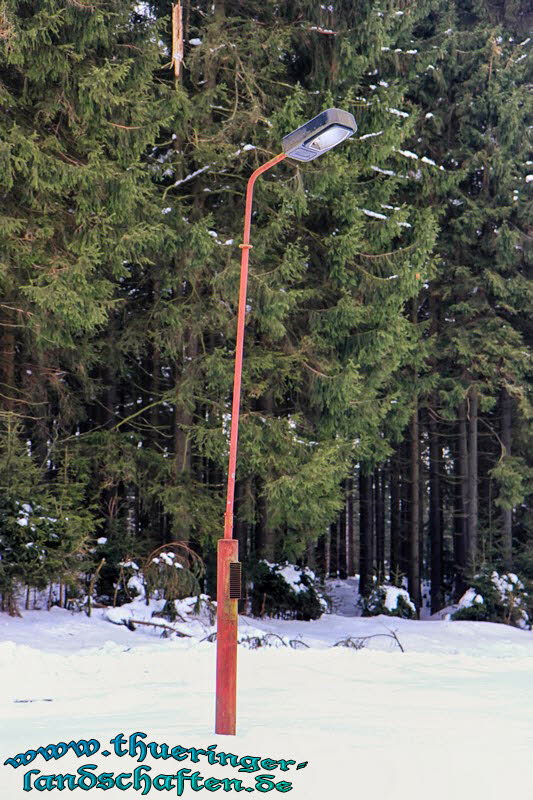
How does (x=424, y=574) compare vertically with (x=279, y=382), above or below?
below

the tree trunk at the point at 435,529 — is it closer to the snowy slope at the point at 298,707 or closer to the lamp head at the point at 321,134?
the snowy slope at the point at 298,707

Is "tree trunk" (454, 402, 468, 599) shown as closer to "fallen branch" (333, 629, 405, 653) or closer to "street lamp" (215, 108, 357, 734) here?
"fallen branch" (333, 629, 405, 653)

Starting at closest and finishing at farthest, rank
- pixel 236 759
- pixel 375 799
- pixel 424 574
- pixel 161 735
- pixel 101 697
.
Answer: pixel 375 799 → pixel 236 759 → pixel 161 735 → pixel 101 697 → pixel 424 574

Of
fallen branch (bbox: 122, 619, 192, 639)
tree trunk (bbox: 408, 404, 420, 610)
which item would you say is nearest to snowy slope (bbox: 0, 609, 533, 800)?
fallen branch (bbox: 122, 619, 192, 639)

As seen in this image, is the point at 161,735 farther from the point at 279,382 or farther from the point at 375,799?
the point at 279,382

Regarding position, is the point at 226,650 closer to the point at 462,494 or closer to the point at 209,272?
the point at 209,272

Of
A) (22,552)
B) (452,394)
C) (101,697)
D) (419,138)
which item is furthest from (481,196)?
(101,697)

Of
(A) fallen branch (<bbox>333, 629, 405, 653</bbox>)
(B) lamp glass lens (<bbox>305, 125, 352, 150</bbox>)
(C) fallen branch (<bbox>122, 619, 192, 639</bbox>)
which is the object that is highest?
(B) lamp glass lens (<bbox>305, 125, 352, 150</bbox>)

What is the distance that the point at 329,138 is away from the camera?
265 inches

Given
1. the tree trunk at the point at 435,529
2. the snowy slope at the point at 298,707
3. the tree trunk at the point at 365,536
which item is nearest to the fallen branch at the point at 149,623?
the snowy slope at the point at 298,707

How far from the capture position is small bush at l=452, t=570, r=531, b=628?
1867 centimetres

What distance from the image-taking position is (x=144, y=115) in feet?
42.8

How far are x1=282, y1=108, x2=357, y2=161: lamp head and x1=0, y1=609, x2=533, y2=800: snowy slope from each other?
4.66 metres

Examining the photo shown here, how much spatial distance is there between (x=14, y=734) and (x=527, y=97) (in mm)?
18784
